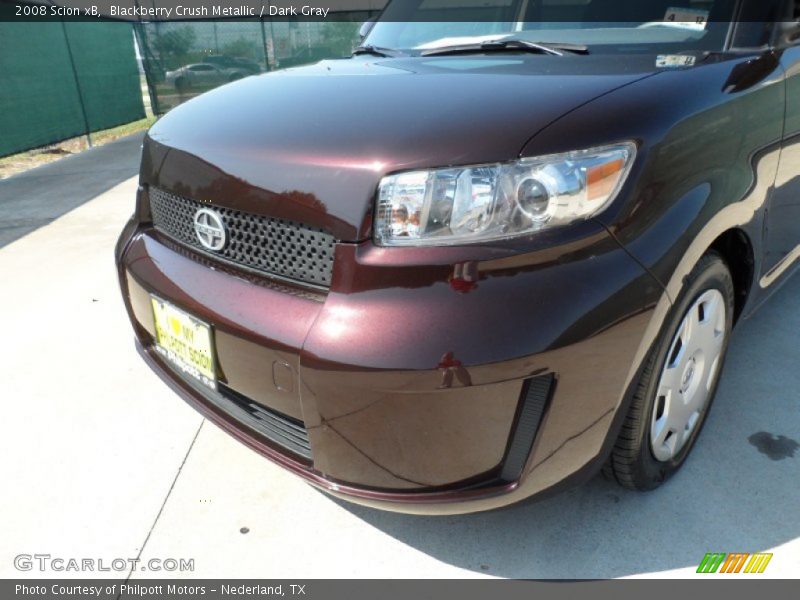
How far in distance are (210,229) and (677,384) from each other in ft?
4.44

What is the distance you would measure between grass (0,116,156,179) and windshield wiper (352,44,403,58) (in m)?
6.71

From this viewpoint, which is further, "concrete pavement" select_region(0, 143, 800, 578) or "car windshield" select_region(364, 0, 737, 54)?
"car windshield" select_region(364, 0, 737, 54)

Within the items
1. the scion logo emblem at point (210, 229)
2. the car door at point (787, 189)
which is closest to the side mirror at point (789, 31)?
the car door at point (787, 189)

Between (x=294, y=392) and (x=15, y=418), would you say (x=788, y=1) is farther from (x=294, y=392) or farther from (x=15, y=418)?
(x=15, y=418)

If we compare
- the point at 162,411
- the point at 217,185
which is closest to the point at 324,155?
the point at 217,185

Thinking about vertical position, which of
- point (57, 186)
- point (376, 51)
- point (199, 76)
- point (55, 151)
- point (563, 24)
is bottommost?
point (55, 151)

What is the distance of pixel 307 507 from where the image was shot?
190 centimetres

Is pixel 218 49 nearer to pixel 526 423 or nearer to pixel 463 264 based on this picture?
pixel 463 264

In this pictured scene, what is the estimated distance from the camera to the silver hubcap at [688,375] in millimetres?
1673

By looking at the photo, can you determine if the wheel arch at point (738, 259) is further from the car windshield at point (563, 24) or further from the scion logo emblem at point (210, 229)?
the scion logo emblem at point (210, 229)

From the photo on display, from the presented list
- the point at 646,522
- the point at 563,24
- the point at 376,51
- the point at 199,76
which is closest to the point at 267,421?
the point at 646,522

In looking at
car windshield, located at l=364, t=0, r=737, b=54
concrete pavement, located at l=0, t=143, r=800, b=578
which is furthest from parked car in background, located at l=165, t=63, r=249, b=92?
concrete pavement, located at l=0, t=143, r=800, b=578

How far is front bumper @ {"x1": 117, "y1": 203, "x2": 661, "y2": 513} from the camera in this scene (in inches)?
49.3

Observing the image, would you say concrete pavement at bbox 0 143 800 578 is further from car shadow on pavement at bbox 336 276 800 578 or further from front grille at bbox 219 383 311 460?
front grille at bbox 219 383 311 460
